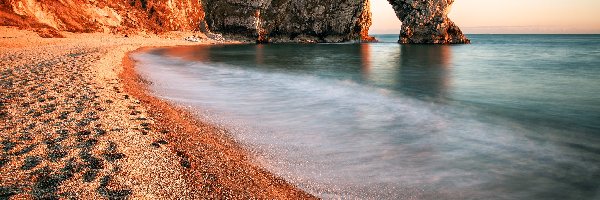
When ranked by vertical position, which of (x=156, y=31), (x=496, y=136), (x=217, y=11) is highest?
(x=217, y=11)

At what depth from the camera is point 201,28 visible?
6606 cm

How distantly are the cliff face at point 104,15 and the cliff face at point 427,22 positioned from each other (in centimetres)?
4066

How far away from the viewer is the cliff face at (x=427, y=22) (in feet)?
199

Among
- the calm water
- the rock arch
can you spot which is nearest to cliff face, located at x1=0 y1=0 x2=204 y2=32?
the rock arch

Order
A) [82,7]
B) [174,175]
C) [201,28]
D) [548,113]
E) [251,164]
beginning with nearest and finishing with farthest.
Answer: [174,175], [251,164], [548,113], [82,7], [201,28]

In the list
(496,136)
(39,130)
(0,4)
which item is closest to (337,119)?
(496,136)

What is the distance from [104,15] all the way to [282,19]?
35.4 meters

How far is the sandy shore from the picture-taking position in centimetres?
349

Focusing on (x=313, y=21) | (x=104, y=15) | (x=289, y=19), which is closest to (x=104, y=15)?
(x=104, y=15)

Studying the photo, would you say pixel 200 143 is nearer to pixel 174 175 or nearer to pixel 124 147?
pixel 124 147

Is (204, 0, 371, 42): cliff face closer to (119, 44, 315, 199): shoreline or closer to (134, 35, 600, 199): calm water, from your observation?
(134, 35, 600, 199): calm water

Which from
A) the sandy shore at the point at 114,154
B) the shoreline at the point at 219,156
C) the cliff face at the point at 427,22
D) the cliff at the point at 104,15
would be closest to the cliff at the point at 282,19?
the cliff face at the point at 427,22

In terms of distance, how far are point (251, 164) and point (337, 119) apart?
3.91 m

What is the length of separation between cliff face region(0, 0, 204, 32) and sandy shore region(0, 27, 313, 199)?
1202 inches
